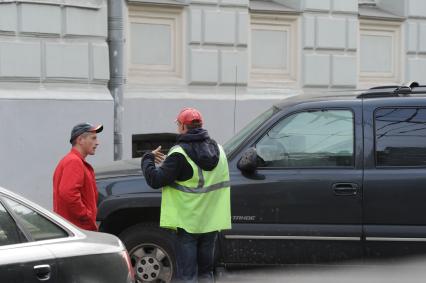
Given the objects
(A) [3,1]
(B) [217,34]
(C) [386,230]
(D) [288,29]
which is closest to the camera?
(C) [386,230]

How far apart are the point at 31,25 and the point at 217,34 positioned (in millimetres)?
3075

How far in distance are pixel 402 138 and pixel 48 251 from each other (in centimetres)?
352

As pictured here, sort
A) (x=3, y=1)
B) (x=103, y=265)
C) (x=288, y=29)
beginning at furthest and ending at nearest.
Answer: (x=288, y=29)
(x=3, y=1)
(x=103, y=265)

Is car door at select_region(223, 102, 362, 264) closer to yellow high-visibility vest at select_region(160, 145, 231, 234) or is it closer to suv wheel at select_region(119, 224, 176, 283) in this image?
suv wheel at select_region(119, 224, 176, 283)

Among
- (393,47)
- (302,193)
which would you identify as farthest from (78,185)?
(393,47)

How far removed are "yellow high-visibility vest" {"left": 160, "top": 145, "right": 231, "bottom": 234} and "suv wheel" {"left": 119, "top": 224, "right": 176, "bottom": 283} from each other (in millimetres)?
853

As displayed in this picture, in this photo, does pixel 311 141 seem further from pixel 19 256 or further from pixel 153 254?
pixel 19 256

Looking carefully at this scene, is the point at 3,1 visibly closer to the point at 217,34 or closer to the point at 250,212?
the point at 217,34

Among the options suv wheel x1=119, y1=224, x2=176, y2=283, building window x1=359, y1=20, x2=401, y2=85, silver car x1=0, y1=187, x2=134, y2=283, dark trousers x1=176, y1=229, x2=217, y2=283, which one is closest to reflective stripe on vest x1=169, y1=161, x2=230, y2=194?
dark trousers x1=176, y1=229, x2=217, y2=283

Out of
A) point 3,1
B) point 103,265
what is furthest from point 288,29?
point 103,265

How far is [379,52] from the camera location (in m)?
15.0

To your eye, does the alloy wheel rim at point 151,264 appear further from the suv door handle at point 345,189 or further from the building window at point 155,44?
the building window at point 155,44

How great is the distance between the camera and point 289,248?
6.86 meters

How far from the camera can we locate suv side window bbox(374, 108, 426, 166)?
6902 millimetres
